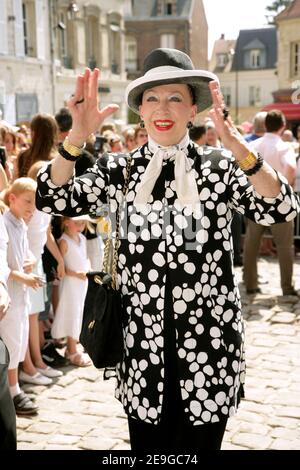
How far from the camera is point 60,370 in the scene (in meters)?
5.12

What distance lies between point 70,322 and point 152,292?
285 cm

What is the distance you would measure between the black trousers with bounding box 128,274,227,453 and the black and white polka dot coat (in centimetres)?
3

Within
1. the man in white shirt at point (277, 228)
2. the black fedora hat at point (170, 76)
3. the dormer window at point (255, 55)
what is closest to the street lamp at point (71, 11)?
the man in white shirt at point (277, 228)

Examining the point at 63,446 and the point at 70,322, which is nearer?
the point at 63,446

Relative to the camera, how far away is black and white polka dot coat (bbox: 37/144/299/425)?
2498mm

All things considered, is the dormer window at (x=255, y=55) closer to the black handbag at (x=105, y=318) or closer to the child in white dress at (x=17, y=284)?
the child in white dress at (x=17, y=284)

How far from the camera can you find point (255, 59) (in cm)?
5669

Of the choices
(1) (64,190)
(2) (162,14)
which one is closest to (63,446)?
(1) (64,190)

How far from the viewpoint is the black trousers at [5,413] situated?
250 cm

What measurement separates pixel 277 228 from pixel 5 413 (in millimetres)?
5178
